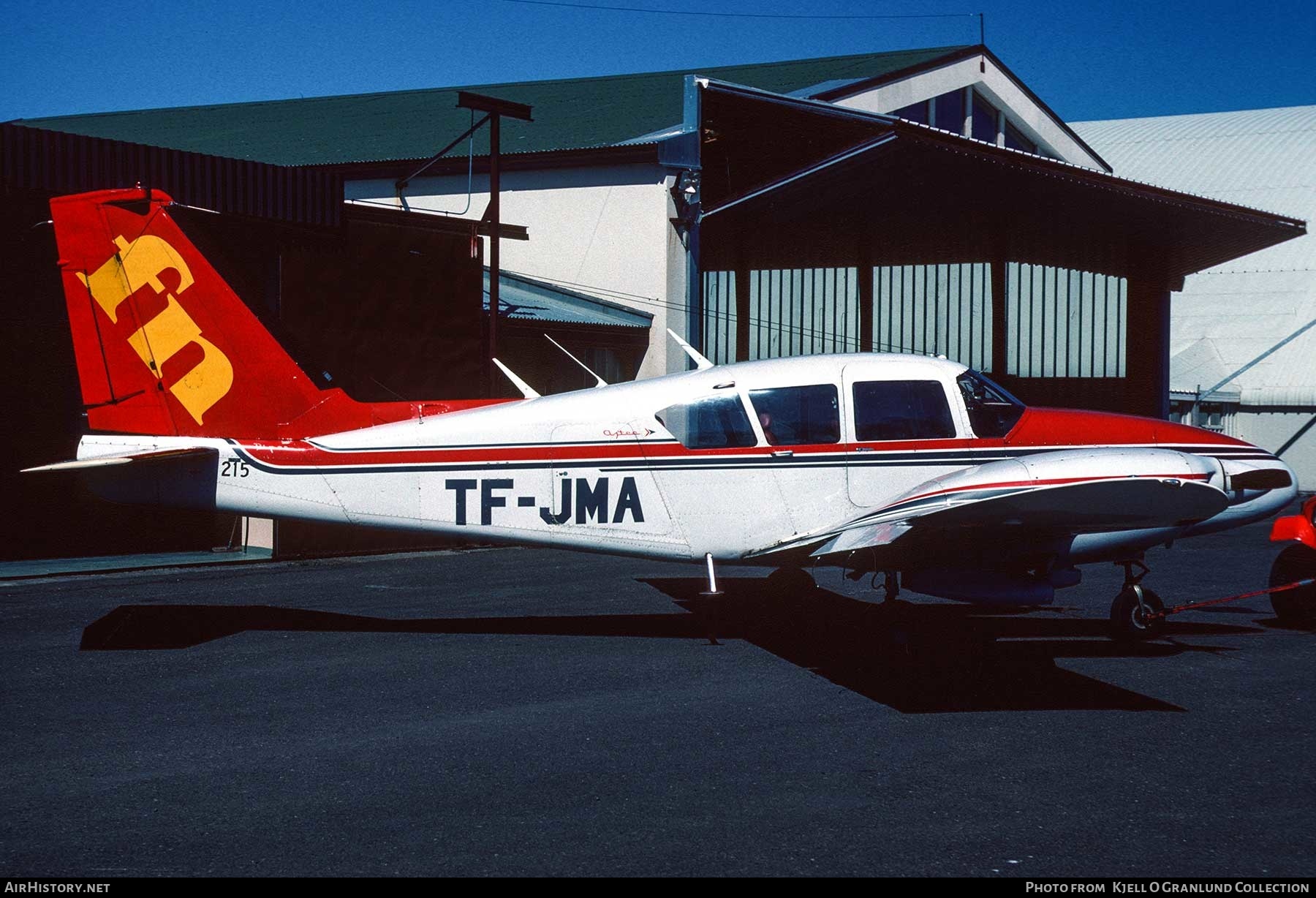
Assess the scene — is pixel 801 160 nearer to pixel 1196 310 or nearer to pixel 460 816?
pixel 460 816

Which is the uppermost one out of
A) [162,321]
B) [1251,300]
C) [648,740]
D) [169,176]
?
[1251,300]

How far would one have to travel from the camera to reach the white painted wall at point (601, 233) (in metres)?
25.7

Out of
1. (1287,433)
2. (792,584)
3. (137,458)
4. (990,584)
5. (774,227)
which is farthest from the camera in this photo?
(1287,433)

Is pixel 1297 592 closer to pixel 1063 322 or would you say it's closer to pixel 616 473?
pixel 616 473

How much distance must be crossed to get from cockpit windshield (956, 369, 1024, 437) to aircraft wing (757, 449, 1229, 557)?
75cm

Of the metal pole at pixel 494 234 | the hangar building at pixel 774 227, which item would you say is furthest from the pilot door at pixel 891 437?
the metal pole at pixel 494 234

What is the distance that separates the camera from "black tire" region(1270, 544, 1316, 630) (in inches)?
414

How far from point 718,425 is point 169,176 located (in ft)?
32.7

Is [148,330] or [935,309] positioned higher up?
[935,309]

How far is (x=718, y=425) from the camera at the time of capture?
9.61 metres

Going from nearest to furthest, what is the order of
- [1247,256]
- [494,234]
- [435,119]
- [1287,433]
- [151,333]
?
[151,333]
[494,234]
[435,119]
[1287,433]
[1247,256]

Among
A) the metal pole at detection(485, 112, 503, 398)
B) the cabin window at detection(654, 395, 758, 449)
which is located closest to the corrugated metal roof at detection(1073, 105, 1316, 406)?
the metal pole at detection(485, 112, 503, 398)

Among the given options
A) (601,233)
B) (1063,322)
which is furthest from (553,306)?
(1063,322)

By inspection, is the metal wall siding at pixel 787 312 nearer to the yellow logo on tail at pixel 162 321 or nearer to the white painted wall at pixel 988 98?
the white painted wall at pixel 988 98
